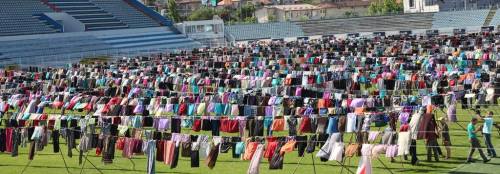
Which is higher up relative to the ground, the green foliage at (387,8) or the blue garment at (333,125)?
the green foliage at (387,8)

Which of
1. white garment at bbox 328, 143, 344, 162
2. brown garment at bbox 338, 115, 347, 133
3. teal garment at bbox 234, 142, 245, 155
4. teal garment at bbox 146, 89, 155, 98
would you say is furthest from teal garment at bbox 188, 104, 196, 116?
white garment at bbox 328, 143, 344, 162

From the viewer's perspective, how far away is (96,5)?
82.4 m

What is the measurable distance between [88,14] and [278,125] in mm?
59624

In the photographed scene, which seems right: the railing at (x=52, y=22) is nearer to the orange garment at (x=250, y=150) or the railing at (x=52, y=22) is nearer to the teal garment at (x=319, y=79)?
the teal garment at (x=319, y=79)

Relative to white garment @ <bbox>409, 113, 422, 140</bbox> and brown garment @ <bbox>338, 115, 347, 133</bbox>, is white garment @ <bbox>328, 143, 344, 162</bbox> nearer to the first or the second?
white garment @ <bbox>409, 113, 422, 140</bbox>

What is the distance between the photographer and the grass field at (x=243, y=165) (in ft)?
64.4

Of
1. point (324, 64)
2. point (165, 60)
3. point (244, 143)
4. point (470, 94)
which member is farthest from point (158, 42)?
point (244, 143)

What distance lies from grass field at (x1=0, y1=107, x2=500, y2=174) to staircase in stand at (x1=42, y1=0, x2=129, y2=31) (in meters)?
53.2

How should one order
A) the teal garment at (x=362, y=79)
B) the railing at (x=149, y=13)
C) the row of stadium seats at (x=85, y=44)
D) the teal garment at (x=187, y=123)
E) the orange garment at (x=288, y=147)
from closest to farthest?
the orange garment at (x=288, y=147)
the teal garment at (x=187, y=123)
the teal garment at (x=362, y=79)
the row of stadium seats at (x=85, y=44)
the railing at (x=149, y=13)

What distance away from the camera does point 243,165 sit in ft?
69.6

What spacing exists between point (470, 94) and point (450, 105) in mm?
1725

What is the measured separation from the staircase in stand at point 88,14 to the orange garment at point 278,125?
56.1 meters

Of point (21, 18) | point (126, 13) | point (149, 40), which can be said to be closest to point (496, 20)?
point (149, 40)

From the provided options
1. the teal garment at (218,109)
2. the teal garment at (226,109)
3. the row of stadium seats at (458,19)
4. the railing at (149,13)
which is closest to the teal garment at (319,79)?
the teal garment at (226,109)
